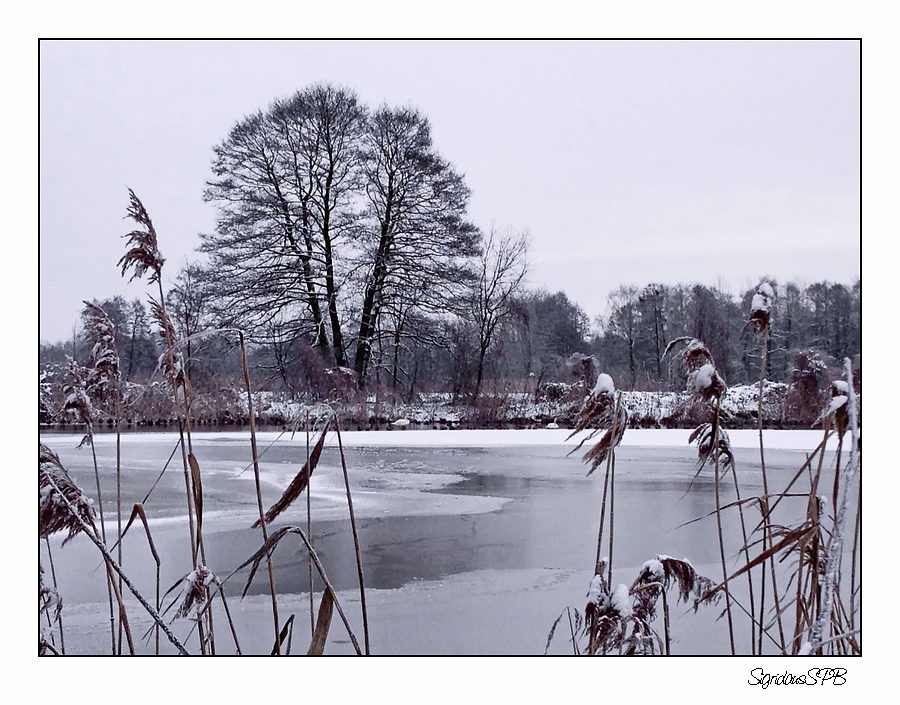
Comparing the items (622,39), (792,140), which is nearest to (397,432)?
(792,140)

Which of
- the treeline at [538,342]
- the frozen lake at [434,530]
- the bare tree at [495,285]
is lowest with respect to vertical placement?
the frozen lake at [434,530]

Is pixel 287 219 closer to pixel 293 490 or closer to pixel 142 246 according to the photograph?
pixel 142 246

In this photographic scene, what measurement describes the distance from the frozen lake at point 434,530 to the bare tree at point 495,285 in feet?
2.86

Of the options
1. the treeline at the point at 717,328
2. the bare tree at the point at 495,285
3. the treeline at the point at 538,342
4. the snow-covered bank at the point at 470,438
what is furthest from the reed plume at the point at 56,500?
the bare tree at the point at 495,285

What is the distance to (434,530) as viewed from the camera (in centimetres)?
347

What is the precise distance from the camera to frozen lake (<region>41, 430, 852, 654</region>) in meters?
2.35

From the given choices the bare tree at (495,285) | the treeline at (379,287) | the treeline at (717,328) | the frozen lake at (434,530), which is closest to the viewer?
the frozen lake at (434,530)

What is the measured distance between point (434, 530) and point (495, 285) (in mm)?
2201

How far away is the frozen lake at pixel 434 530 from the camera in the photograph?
2348mm

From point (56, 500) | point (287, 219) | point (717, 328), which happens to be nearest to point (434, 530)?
point (717, 328)

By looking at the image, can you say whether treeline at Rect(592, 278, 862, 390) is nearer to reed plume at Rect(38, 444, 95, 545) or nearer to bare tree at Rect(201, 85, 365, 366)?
bare tree at Rect(201, 85, 365, 366)

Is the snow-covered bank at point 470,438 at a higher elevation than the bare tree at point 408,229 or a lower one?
lower

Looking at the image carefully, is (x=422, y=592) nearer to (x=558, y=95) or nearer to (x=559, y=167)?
→ (x=558, y=95)

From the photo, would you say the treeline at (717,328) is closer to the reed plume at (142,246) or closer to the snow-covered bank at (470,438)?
the snow-covered bank at (470,438)
